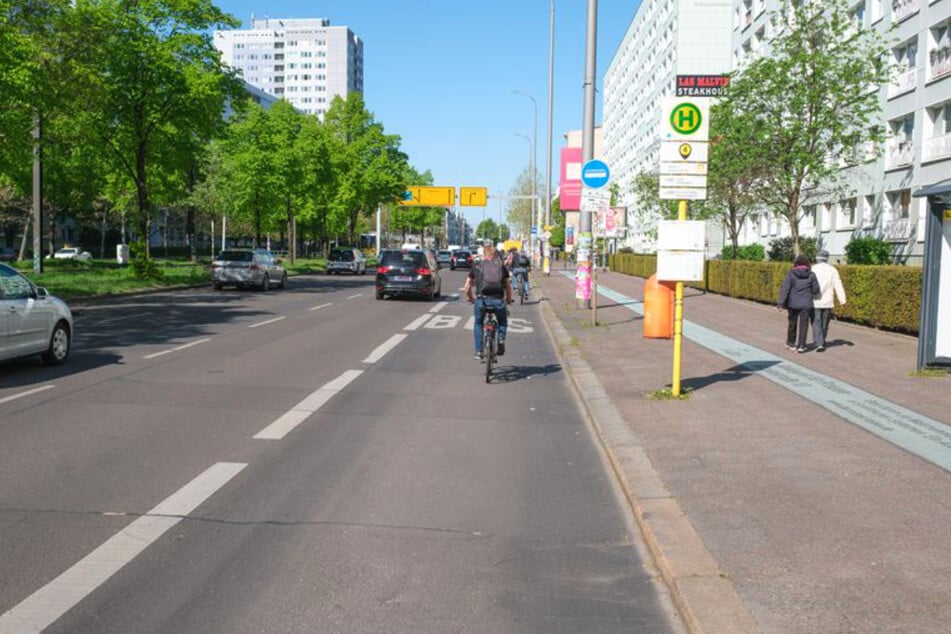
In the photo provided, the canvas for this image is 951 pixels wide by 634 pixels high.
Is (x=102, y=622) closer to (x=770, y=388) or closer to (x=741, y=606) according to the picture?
(x=741, y=606)

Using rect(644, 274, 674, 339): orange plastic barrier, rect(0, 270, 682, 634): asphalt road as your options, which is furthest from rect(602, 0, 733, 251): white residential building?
rect(0, 270, 682, 634): asphalt road

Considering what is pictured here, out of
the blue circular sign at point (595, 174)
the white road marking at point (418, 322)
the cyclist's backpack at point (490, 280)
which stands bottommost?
the white road marking at point (418, 322)

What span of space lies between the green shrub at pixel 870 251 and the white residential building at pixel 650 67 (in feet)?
64.6

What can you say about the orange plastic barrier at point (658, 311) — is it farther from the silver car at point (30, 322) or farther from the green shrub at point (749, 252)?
the green shrub at point (749, 252)

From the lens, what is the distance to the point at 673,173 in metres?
9.42

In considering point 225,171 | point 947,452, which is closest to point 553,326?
point 947,452

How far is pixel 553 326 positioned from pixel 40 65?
15.0 m

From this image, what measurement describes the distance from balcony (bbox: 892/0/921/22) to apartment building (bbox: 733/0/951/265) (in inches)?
1.4

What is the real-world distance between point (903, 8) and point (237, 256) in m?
26.1

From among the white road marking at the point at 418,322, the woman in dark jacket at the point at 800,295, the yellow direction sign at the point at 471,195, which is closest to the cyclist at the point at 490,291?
the woman in dark jacket at the point at 800,295

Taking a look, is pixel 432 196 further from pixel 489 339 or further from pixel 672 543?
pixel 672 543

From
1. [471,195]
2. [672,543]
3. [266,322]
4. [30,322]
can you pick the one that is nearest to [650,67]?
[471,195]

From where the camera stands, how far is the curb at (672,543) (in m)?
3.75

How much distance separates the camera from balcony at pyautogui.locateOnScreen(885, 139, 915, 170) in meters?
32.9
